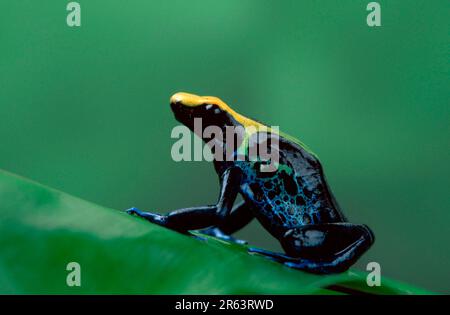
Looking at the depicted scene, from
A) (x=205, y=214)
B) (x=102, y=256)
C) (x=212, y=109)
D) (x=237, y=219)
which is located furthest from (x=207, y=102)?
(x=102, y=256)

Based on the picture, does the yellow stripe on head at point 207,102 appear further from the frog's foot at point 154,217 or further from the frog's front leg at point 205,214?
the frog's foot at point 154,217

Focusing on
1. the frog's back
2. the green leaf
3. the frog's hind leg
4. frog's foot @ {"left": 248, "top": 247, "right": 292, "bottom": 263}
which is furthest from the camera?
the frog's hind leg

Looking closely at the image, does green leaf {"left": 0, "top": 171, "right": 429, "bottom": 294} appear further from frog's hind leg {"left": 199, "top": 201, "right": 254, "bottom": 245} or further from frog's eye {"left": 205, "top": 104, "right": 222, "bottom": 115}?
frog's hind leg {"left": 199, "top": 201, "right": 254, "bottom": 245}

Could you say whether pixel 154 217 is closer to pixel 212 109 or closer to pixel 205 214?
pixel 205 214

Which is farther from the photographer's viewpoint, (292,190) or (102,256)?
(292,190)

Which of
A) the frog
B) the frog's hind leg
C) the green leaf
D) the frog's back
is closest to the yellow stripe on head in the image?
the frog
